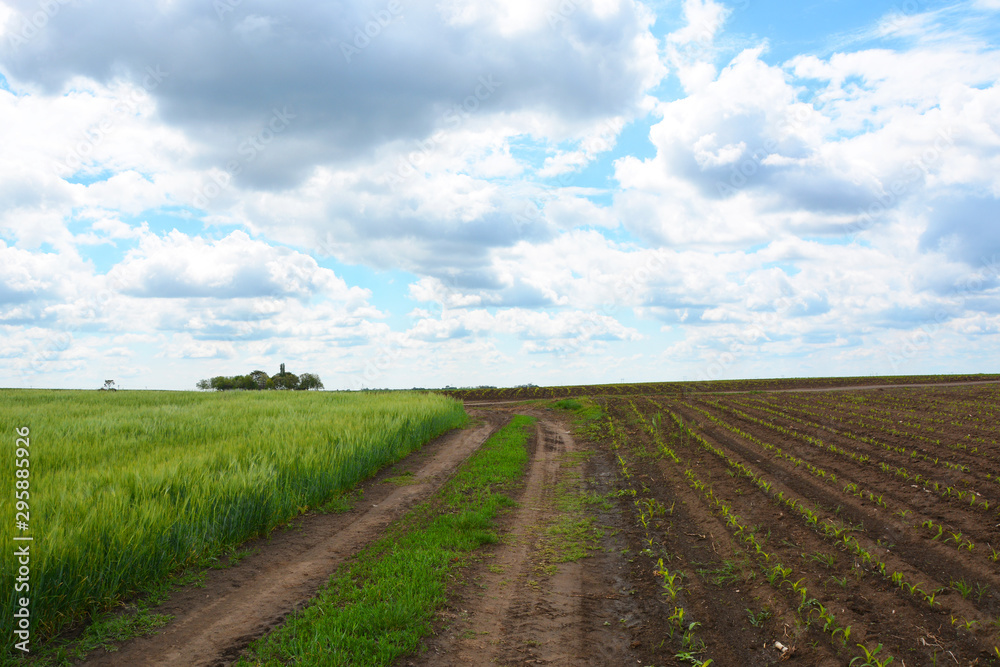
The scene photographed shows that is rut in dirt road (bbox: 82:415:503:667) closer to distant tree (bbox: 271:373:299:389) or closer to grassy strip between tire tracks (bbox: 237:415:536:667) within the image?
grassy strip between tire tracks (bbox: 237:415:536:667)

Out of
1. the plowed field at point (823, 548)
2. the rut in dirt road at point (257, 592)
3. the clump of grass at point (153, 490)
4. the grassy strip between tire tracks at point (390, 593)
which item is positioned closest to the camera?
the grassy strip between tire tracks at point (390, 593)

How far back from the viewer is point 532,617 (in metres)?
6.02

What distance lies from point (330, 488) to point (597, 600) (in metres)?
6.85

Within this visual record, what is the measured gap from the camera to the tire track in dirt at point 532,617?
17.1 feet

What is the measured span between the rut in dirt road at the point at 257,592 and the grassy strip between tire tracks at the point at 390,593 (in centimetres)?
31

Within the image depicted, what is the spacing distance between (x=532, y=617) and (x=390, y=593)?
5.58ft

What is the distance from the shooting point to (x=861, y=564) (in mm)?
7074

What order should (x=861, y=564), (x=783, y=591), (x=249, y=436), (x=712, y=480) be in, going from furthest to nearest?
(x=249, y=436) < (x=712, y=480) < (x=861, y=564) < (x=783, y=591)

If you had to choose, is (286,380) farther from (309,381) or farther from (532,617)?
(532,617)

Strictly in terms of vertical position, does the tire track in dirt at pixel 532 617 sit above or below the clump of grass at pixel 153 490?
below

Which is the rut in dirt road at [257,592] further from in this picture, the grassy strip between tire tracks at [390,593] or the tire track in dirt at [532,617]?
the tire track in dirt at [532,617]

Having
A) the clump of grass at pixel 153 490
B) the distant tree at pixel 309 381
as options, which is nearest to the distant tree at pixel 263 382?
the distant tree at pixel 309 381

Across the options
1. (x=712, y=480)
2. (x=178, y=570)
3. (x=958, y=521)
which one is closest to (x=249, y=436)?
(x=178, y=570)

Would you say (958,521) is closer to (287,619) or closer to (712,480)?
(712,480)
